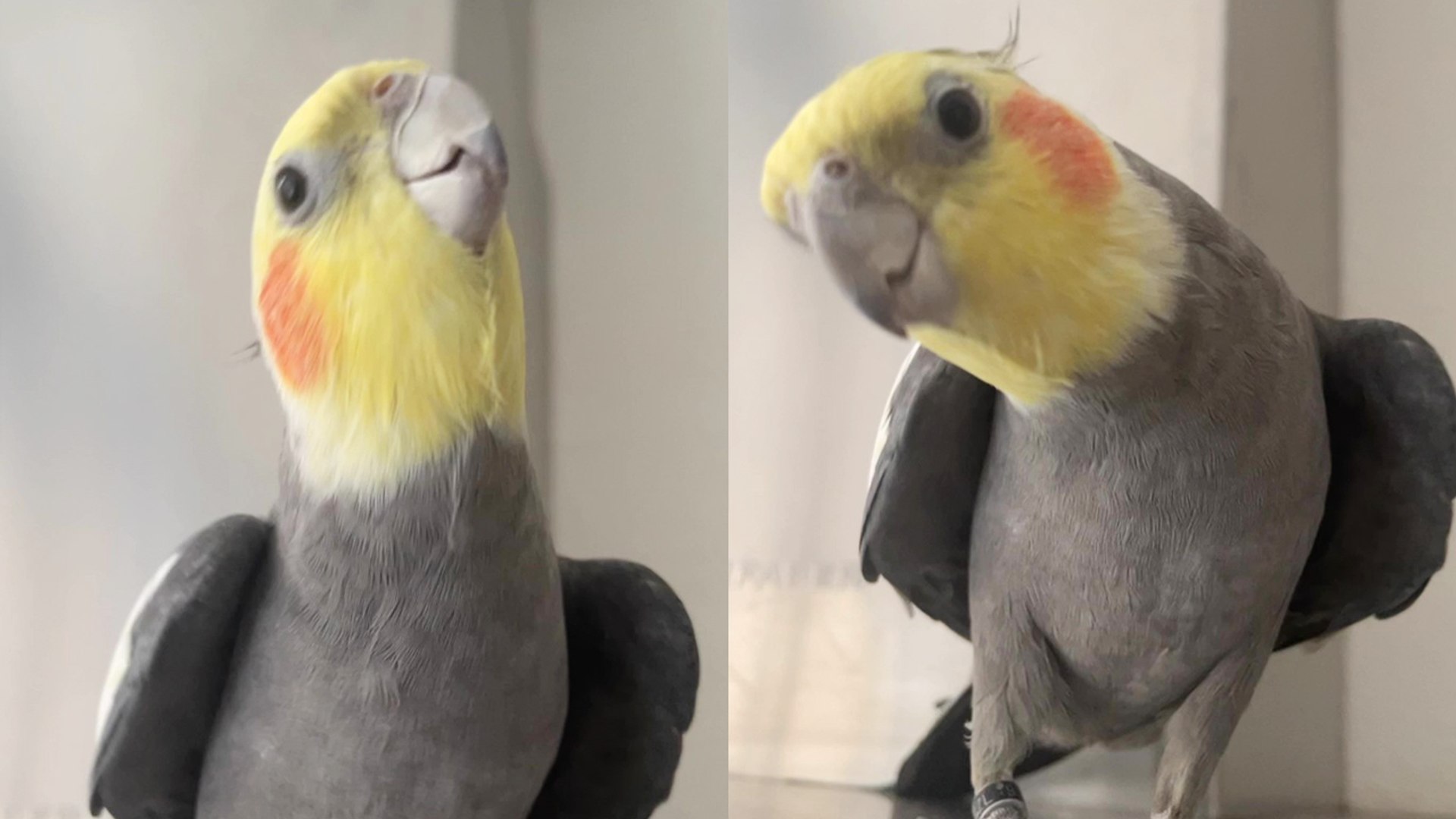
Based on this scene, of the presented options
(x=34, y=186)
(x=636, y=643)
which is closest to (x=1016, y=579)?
(x=636, y=643)

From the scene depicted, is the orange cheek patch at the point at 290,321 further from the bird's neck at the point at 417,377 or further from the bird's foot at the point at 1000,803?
the bird's foot at the point at 1000,803

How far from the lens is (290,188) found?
77 centimetres

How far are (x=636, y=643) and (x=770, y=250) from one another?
74 cm

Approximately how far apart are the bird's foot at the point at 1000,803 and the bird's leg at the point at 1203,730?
0.39ft

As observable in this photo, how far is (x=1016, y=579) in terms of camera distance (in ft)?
2.86

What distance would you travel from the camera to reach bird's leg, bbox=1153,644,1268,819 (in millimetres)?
859

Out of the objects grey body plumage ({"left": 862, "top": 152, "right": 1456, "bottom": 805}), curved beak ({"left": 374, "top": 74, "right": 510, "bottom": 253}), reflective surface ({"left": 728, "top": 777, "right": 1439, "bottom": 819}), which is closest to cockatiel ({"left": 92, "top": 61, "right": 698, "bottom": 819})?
curved beak ({"left": 374, "top": 74, "right": 510, "bottom": 253})

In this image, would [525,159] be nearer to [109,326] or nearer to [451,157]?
[109,326]

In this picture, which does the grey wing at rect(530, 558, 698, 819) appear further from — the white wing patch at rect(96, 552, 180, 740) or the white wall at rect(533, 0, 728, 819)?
the white wall at rect(533, 0, 728, 819)

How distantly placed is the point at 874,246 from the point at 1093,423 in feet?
0.82

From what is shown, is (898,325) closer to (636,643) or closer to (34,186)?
(636,643)

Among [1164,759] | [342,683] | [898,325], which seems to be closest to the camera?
[898,325]

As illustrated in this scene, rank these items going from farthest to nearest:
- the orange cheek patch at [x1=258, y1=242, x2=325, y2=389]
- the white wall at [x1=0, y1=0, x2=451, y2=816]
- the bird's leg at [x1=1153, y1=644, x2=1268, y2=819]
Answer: the white wall at [x1=0, y1=0, x2=451, y2=816] < the bird's leg at [x1=1153, y1=644, x2=1268, y2=819] < the orange cheek patch at [x1=258, y1=242, x2=325, y2=389]

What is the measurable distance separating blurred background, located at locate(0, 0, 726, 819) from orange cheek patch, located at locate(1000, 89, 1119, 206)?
850 mm
